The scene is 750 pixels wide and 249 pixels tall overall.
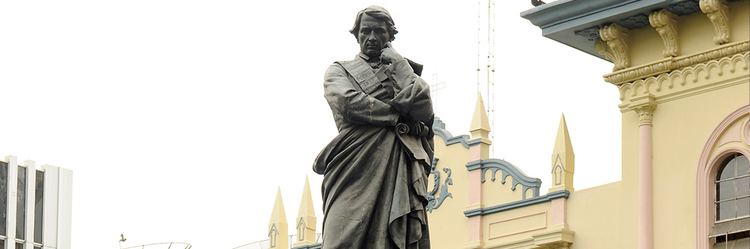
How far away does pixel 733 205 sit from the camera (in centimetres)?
3519

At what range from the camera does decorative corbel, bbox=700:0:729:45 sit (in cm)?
3491

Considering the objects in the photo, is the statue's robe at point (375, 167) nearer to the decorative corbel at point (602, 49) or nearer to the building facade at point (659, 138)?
the building facade at point (659, 138)

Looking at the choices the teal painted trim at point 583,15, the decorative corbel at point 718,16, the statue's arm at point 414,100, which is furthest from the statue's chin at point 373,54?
the teal painted trim at point 583,15

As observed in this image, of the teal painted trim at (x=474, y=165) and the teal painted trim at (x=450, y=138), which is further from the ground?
the teal painted trim at (x=450, y=138)

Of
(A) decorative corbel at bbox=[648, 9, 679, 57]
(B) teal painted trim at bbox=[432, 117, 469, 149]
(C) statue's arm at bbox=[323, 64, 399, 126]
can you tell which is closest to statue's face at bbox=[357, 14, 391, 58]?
(C) statue's arm at bbox=[323, 64, 399, 126]

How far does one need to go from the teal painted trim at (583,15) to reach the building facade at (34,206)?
102 feet

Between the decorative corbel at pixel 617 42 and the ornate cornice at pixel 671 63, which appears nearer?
the ornate cornice at pixel 671 63

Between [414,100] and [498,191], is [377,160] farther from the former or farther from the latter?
[498,191]

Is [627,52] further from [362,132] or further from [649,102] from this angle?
[362,132]

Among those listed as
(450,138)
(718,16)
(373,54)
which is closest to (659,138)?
(718,16)

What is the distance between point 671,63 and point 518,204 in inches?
174

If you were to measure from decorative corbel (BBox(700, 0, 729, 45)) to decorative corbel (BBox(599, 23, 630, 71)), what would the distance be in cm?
157

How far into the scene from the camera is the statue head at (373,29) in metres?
16.2

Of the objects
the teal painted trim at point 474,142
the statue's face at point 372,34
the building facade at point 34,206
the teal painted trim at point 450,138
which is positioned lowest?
the statue's face at point 372,34
